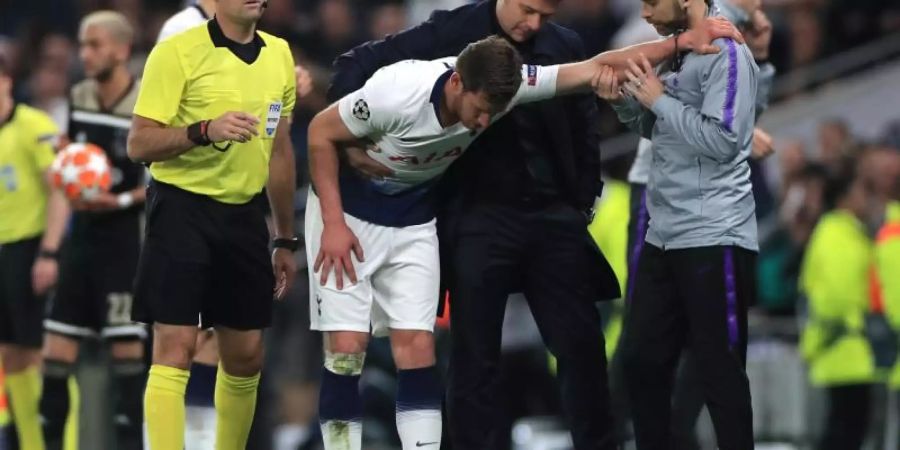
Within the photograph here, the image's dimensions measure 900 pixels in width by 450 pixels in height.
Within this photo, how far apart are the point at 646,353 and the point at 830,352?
14.2 feet

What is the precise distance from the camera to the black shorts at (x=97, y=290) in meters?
9.59

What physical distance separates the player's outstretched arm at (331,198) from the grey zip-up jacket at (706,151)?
120 centimetres

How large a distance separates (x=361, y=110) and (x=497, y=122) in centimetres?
66

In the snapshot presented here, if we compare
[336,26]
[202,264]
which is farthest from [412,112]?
[336,26]

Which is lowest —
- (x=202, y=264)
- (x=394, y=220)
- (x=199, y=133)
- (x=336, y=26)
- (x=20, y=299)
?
(x=20, y=299)

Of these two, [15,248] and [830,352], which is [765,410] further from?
[15,248]

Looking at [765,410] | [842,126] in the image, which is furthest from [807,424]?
[842,126]

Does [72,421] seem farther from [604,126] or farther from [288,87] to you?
[604,126]

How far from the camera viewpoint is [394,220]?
7.69m

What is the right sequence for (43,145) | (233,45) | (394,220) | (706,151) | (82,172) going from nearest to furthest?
(706,151) < (233,45) < (394,220) < (82,172) < (43,145)

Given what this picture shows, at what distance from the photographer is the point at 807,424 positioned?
1251cm

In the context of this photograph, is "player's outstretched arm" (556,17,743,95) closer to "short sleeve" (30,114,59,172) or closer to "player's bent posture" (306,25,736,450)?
"player's bent posture" (306,25,736,450)

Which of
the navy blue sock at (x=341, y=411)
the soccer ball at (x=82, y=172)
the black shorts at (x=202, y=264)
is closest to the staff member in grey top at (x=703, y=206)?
the navy blue sock at (x=341, y=411)

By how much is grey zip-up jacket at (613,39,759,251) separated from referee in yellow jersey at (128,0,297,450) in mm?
1558
